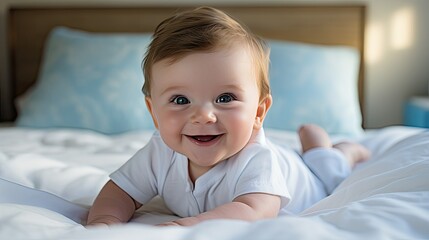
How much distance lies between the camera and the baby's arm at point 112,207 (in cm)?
106

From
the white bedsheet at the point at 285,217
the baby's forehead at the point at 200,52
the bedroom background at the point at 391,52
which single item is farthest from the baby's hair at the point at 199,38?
the bedroom background at the point at 391,52

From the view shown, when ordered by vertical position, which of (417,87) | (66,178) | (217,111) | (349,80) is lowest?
(417,87)

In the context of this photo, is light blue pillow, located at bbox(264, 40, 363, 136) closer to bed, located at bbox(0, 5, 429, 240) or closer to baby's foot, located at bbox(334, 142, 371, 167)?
bed, located at bbox(0, 5, 429, 240)

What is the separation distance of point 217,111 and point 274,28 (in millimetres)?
2241

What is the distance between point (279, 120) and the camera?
2564 millimetres

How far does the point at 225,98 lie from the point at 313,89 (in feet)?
5.34

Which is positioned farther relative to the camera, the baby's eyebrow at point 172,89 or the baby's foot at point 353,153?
the baby's foot at point 353,153

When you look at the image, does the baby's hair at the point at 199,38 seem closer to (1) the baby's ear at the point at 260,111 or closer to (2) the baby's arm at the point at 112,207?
(1) the baby's ear at the point at 260,111

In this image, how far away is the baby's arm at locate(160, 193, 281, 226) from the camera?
936 mm

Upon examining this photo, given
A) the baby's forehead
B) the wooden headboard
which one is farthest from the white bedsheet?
the wooden headboard

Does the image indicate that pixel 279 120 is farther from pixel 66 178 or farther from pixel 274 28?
pixel 66 178

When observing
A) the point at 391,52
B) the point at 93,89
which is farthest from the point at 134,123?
the point at 391,52

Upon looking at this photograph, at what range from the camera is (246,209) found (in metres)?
0.98

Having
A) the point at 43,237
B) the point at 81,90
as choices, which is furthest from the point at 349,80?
the point at 43,237
